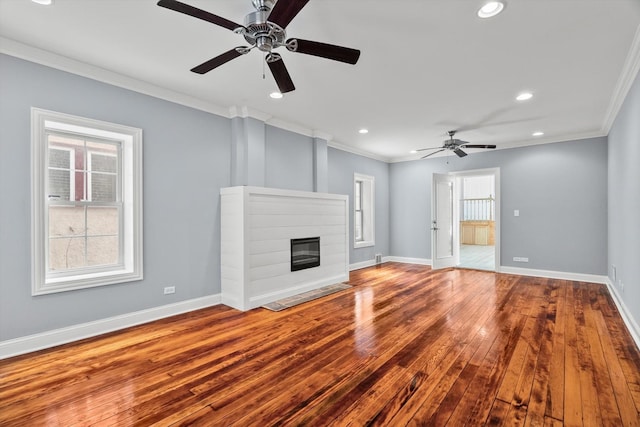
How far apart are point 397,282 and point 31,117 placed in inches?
207

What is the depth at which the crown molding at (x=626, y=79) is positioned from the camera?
2678 mm

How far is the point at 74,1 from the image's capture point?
218cm

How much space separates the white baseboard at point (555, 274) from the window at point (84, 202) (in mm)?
6568

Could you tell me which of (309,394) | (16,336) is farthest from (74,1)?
(309,394)

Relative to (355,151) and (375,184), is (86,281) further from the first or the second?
(375,184)

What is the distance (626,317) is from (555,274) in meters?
2.56

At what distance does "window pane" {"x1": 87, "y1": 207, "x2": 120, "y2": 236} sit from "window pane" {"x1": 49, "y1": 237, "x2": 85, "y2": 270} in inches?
6.1

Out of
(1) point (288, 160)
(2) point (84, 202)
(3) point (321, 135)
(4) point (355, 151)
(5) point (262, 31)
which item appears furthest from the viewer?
(4) point (355, 151)

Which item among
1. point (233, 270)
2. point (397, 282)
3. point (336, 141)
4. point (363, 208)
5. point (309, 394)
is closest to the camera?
point (309, 394)

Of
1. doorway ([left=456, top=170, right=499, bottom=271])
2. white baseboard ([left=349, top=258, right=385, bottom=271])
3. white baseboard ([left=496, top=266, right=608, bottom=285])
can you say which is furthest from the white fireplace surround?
doorway ([left=456, top=170, right=499, bottom=271])

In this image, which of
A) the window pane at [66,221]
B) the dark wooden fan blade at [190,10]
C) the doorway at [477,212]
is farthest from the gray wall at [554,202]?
the window pane at [66,221]

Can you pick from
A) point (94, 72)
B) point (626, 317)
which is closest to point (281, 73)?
point (94, 72)

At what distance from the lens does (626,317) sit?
3.41 metres

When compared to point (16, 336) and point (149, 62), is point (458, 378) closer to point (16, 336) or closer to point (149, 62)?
point (16, 336)
